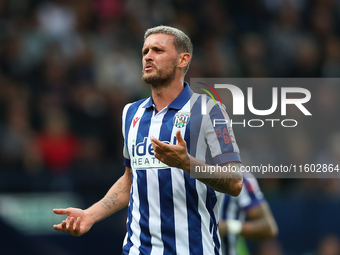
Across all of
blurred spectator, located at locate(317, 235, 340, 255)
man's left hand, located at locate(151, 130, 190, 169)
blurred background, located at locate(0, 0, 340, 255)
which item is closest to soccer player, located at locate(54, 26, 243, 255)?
man's left hand, located at locate(151, 130, 190, 169)

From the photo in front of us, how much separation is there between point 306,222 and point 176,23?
17.7 feet

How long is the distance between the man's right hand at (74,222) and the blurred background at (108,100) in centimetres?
395

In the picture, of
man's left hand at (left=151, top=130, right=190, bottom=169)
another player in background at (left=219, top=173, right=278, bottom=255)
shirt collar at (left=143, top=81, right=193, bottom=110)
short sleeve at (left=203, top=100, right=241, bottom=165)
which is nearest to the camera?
man's left hand at (left=151, top=130, right=190, bottom=169)

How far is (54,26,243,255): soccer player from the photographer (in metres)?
3.76

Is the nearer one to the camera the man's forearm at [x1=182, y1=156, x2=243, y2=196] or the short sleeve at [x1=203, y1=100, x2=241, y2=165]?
the man's forearm at [x1=182, y1=156, x2=243, y2=196]

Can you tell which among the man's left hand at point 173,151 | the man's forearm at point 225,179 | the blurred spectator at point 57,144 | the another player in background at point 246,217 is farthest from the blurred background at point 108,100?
the man's left hand at point 173,151

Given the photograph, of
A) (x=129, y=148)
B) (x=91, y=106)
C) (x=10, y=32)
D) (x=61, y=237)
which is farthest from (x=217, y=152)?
(x=10, y=32)

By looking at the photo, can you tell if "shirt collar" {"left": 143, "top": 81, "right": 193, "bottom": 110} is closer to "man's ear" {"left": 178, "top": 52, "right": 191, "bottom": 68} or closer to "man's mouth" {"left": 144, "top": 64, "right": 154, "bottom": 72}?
"man's ear" {"left": 178, "top": 52, "right": 191, "bottom": 68}

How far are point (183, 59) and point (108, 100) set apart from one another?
5.23 m

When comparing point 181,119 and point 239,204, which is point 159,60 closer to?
point 181,119

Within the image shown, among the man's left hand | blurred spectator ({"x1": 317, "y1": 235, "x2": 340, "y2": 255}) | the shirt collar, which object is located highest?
the shirt collar

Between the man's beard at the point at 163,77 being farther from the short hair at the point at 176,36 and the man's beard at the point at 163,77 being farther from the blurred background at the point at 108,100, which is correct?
the blurred background at the point at 108,100

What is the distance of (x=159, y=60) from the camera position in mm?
4035

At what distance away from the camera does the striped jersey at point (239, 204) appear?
5.75m
